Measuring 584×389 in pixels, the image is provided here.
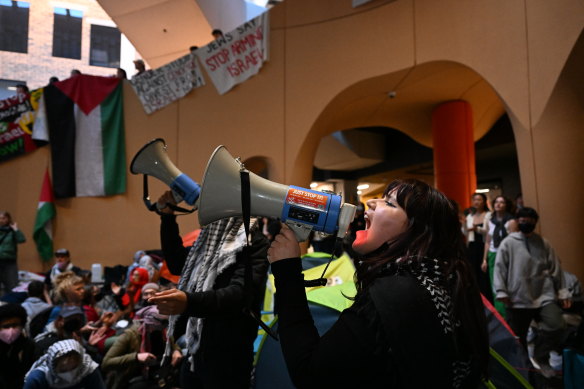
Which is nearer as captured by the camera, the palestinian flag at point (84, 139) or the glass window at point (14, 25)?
the palestinian flag at point (84, 139)

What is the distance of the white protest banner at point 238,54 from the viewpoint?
6.52 metres

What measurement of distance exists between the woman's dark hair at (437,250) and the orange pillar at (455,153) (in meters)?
6.35

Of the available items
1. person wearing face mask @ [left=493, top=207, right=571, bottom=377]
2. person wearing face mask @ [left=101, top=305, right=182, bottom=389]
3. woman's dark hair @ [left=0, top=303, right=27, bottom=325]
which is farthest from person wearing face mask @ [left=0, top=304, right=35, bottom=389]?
person wearing face mask @ [left=493, top=207, right=571, bottom=377]

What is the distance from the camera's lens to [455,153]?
7164mm

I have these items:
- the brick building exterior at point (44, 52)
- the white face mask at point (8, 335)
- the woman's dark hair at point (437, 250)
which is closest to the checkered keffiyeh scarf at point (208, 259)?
the woman's dark hair at point (437, 250)

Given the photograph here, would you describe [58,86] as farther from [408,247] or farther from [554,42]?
[408,247]

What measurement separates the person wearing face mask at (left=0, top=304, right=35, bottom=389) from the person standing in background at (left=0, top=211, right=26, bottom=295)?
11.9 feet

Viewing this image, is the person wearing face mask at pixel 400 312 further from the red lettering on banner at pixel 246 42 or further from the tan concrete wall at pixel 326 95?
the red lettering on banner at pixel 246 42

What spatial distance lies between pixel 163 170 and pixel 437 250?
1.22 m

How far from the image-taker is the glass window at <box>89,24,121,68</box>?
10469 mm

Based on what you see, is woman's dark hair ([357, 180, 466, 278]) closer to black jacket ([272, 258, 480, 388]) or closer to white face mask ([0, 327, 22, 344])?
black jacket ([272, 258, 480, 388])

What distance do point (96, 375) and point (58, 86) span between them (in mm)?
5741

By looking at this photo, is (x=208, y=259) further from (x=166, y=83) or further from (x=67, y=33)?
(x=67, y=33)

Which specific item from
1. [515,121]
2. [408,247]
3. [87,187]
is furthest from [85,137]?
[408,247]
